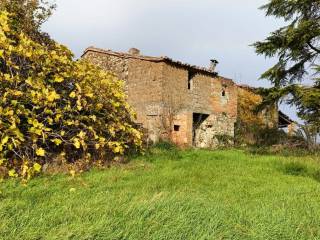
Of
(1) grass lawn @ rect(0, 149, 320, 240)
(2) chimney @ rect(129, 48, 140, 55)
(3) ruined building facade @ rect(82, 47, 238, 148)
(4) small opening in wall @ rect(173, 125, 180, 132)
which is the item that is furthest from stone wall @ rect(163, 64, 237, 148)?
(1) grass lawn @ rect(0, 149, 320, 240)

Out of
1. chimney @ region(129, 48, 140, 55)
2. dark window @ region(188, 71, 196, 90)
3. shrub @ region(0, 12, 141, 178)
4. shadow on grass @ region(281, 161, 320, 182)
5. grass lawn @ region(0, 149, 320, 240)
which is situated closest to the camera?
grass lawn @ region(0, 149, 320, 240)

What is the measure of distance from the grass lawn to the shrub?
826 millimetres

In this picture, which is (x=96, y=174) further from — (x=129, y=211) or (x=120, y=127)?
(x=129, y=211)

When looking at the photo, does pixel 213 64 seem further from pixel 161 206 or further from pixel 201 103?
pixel 161 206

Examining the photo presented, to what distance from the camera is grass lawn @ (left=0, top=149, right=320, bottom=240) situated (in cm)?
487

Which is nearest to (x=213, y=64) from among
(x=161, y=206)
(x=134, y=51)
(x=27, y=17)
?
(x=134, y=51)

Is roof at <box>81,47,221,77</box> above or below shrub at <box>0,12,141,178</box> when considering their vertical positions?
above

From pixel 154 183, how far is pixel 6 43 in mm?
4434

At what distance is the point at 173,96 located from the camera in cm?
1989

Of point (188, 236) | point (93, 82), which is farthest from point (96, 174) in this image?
point (188, 236)

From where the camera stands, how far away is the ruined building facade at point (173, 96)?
63.7ft

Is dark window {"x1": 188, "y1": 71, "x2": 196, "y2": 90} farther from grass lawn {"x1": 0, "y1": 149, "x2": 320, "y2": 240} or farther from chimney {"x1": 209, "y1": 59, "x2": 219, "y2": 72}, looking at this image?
grass lawn {"x1": 0, "y1": 149, "x2": 320, "y2": 240}

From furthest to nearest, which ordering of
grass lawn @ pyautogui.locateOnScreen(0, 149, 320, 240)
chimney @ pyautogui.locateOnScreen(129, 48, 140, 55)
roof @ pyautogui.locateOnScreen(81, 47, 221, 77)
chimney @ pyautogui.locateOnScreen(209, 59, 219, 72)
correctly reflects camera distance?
chimney @ pyautogui.locateOnScreen(209, 59, 219, 72) < chimney @ pyautogui.locateOnScreen(129, 48, 140, 55) < roof @ pyautogui.locateOnScreen(81, 47, 221, 77) < grass lawn @ pyautogui.locateOnScreen(0, 149, 320, 240)

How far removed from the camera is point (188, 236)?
193 inches
